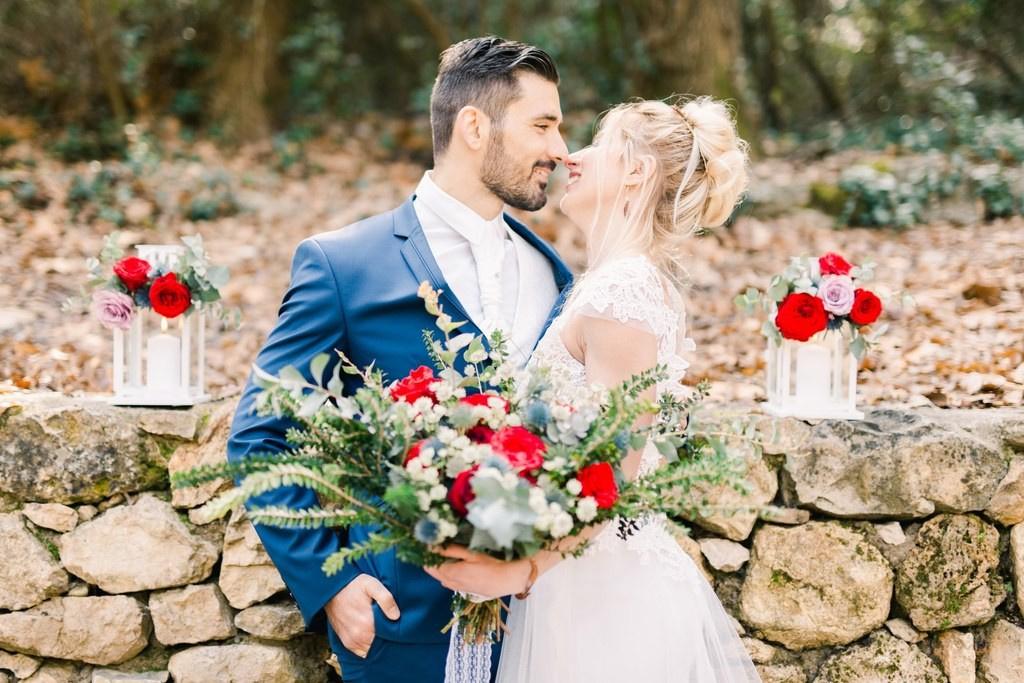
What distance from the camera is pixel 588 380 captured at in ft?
7.29

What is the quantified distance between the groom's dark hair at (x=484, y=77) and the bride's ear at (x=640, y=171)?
1.86 ft

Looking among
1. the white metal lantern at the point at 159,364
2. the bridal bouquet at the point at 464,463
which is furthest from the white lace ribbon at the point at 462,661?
the white metal lantern at the point at 159,364

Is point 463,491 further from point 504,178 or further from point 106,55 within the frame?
point 106,55

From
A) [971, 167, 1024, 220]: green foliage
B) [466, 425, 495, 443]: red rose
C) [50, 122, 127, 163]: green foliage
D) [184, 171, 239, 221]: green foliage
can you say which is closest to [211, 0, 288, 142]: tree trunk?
[50, 122, 127, 163]: green foliage

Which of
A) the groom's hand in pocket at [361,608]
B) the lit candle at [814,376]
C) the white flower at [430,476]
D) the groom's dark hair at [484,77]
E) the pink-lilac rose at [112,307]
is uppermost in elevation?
the groom's dark hair at [484,77]

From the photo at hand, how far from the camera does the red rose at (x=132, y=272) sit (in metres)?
2.83

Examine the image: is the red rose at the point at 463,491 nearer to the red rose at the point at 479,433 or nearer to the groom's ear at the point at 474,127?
the red rose at the point at 479,433

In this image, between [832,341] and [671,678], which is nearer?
[671,678]

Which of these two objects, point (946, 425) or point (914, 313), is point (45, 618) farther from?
point (914, 313)

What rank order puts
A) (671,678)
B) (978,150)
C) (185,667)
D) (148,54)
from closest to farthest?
(671,678)
(185,667)
(978,150)
(148,54)

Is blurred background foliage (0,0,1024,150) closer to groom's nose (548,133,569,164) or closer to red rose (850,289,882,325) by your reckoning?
groom's nose (548,133,569,164)

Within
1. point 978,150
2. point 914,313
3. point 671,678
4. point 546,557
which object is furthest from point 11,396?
point 978,150

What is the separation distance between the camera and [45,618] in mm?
2803

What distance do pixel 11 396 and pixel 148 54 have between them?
7.27m
